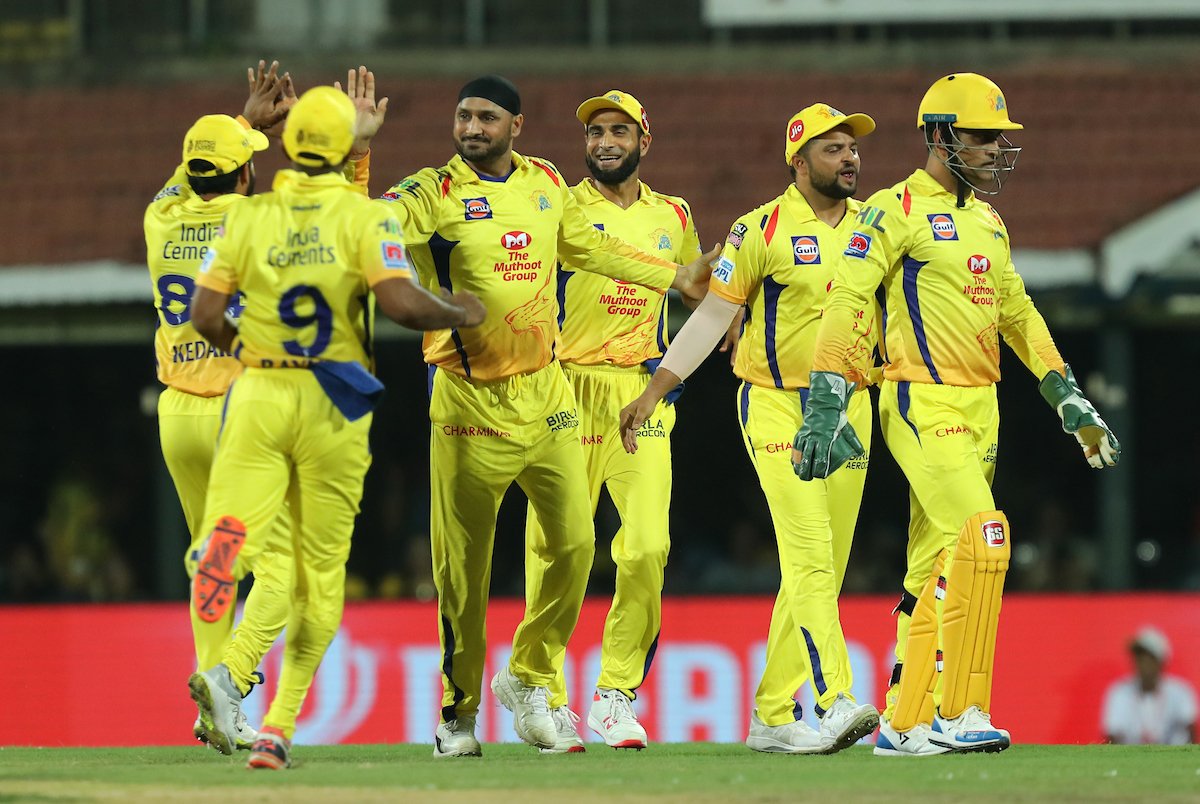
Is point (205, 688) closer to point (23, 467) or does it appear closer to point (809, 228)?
point (809, 228)

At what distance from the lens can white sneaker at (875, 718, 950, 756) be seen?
9.29 m

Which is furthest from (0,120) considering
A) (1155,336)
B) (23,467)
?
(1155,336)

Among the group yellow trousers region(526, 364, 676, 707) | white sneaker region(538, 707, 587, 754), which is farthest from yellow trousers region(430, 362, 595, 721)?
yellow trousers region(526, 364, 676, 707)

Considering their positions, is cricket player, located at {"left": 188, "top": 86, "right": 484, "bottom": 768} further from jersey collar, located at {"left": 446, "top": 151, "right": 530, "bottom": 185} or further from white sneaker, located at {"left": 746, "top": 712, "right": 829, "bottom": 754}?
white sneaker, located at {"left": 746, "top": 712, "right": 829, "bottom": 754}

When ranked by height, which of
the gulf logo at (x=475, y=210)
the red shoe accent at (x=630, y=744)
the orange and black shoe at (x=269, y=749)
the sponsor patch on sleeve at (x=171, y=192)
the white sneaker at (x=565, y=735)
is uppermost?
the sponsor patch on sleeve at (x=171, y=192)

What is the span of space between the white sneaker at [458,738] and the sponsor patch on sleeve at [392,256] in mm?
2351

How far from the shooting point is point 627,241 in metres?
10.6

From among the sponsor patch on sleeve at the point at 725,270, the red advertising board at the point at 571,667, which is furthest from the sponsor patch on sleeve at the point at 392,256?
the red advertising board at the point at 571,667

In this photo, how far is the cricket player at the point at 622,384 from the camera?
10281 mm

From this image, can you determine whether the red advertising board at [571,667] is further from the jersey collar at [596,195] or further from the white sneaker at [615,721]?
the jersey collar at [596,195]

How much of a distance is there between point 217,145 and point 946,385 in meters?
3.37

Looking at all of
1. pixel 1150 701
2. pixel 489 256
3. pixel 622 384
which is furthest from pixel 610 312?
pixel 1150 701

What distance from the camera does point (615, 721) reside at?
33.7 ft

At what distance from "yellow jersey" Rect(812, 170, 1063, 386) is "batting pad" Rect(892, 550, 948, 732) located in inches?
33.9
